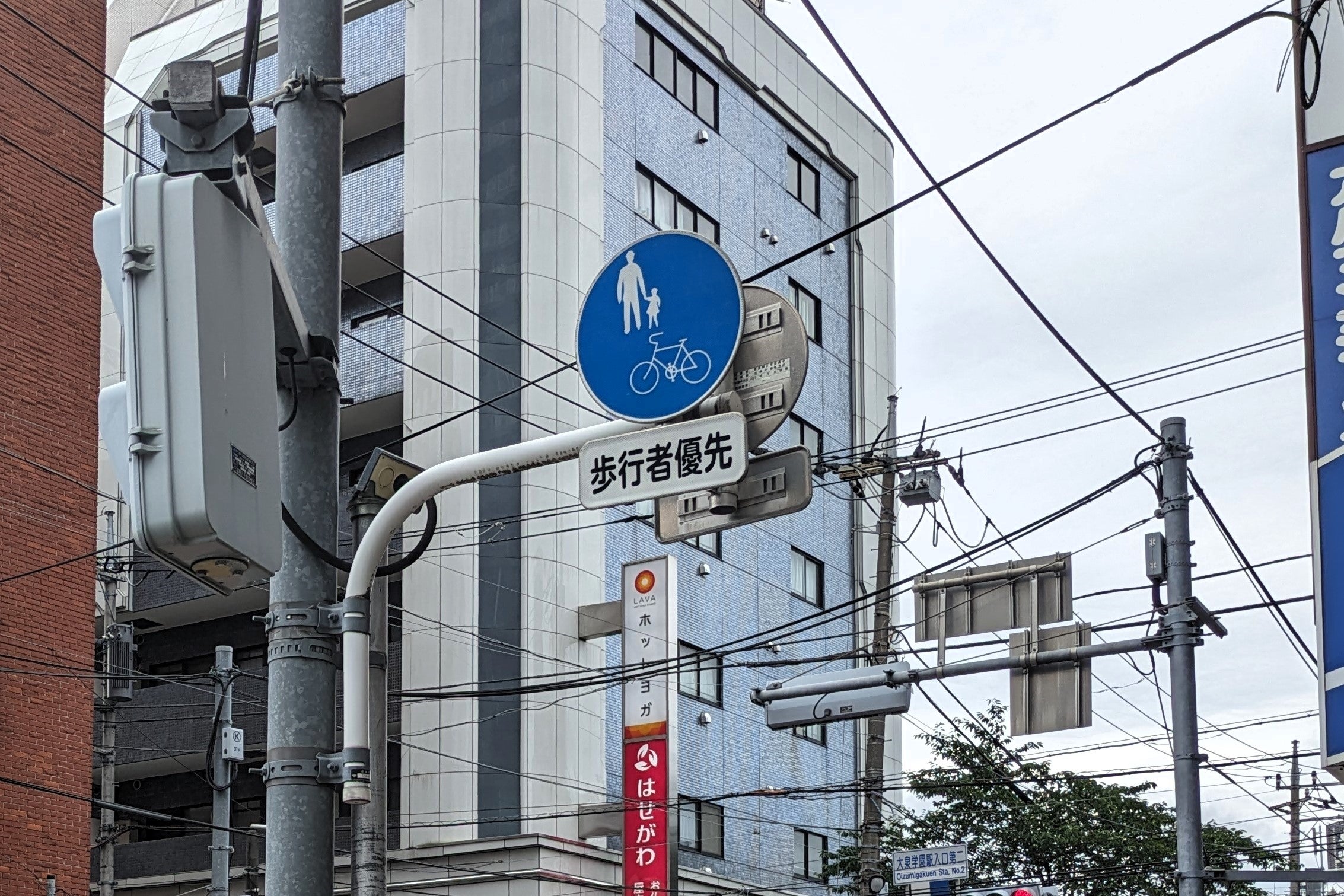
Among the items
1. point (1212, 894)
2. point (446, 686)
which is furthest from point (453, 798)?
point (1212, 894)

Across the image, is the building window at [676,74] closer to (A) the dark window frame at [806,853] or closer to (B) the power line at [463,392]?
(B) the power line at [463,392]

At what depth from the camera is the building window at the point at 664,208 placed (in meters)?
32.5

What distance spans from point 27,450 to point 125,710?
13216 mm

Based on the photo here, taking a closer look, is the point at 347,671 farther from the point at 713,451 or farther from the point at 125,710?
the point at 125,710

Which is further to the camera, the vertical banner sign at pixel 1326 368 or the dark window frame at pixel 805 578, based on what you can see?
the dark window frame at pixel 805 578

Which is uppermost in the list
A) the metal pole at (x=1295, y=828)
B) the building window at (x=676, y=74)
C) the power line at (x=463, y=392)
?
the building window at (x=676, y=74)

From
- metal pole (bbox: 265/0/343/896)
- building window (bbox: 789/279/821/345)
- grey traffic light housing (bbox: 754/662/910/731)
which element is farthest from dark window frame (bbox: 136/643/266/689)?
metal pole (bbox: 265/0/343/896)

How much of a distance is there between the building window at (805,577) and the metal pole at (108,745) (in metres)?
13.4

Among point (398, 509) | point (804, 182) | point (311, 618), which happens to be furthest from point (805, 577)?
point (311, 618)

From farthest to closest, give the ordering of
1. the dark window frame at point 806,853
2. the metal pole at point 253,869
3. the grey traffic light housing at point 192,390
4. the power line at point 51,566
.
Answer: the dark window frame at point 806,853 → the metal pole at point 253,869 → the power line at point 51,566 → the grey traffic light housing at point 192,390

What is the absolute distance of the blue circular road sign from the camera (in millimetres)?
5254

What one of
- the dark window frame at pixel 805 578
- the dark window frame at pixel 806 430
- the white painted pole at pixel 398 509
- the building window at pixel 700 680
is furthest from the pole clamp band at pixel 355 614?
the dark window frame at pixel 805 578

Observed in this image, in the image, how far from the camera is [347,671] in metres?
5.49

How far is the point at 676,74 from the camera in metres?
34.1
